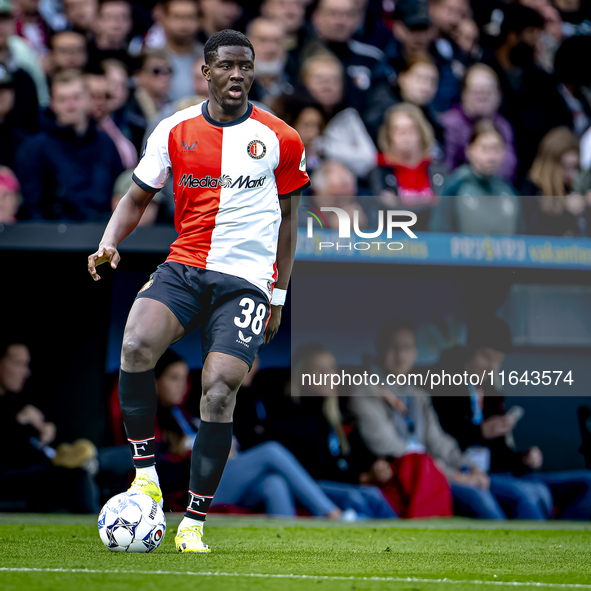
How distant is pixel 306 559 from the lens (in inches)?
158

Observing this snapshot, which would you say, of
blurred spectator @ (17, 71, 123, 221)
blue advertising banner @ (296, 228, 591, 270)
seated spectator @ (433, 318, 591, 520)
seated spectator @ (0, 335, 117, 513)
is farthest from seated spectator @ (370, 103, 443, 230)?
seated spectator @ (0, 335, 117, 513)

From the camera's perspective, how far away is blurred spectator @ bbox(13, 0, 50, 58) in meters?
8.12

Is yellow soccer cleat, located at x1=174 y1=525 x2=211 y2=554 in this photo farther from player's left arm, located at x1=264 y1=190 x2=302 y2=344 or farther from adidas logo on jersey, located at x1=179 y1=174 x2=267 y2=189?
adidas logo on jersey, located at x1=179 y1=174 x2=267 y2=189

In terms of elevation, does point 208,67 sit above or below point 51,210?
above

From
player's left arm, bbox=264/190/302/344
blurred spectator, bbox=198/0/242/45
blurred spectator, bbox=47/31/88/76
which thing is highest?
blurred spectator, bbox=198/0/242/45

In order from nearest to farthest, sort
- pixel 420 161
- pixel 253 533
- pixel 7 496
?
pixel 253 533, pixel 7 496, pixel 420 161

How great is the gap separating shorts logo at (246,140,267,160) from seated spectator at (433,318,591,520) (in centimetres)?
387

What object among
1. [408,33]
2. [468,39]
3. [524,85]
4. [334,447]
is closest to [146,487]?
[334,447]

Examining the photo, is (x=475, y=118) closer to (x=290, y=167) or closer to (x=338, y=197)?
(x=338, y=197)

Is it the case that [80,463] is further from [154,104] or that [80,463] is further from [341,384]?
[154,104]

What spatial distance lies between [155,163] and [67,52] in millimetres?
3973

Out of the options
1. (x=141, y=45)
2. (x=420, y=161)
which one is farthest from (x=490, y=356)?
(x=141, y=45)

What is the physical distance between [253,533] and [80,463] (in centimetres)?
216

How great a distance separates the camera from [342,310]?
25.3ft
